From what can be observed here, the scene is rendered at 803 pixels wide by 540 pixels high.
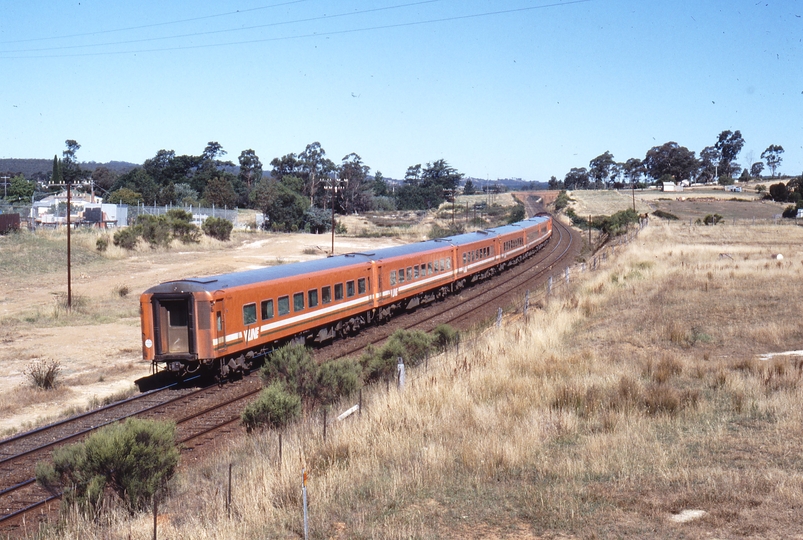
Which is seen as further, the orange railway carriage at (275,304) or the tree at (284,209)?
the tree at (284,209)

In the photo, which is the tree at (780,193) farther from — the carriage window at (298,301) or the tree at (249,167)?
the carriage window at (298,301)

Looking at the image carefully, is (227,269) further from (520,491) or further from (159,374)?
(520,491)

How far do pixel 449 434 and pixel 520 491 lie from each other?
2.31 metres

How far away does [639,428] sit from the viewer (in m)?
10.0

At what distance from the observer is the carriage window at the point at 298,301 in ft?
65.6

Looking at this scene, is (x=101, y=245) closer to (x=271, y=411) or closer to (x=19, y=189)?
(x=271, y=411)

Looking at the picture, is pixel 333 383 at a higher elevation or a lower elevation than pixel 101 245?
lower

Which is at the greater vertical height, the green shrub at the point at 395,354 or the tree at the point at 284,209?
the tree at the point at 284,209

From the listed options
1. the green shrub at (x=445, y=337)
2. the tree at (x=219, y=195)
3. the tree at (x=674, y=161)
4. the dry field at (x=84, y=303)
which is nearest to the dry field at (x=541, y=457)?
the green shrub at (x=445, y=337)

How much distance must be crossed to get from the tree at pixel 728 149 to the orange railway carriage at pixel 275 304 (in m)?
170

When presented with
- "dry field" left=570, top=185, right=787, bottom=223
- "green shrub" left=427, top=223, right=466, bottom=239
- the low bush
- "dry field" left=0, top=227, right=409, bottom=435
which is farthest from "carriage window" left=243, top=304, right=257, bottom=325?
"dry field" left=570, top=185, right=787, bottom=223

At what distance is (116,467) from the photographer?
9.27m

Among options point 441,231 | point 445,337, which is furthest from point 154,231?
point 445,337

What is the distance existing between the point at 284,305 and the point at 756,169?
20464cm
